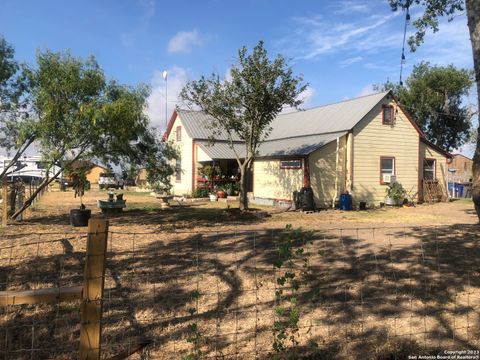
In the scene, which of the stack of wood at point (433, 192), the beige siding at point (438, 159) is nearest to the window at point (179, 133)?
the beige siding at point (438, 159)

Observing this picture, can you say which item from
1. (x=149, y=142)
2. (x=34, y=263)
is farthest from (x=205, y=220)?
(x=34, y=263)

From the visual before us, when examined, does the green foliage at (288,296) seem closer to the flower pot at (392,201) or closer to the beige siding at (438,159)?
the flower pot at (392,201)

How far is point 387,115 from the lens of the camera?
22516 mm

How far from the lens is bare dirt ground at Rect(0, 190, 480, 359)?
4414mm

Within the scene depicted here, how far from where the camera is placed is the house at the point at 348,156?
20.7 metres

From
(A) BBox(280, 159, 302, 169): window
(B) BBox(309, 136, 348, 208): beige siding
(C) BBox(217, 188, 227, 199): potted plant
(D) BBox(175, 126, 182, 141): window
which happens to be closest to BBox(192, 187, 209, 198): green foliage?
(C) BBox(217, 188, 227, 199): potted plant

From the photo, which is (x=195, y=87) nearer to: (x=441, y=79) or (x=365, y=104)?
(x=365, y=104)

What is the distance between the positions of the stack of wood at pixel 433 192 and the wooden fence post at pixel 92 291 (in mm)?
23660

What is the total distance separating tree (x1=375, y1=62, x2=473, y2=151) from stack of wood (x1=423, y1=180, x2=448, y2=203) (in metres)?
16.0

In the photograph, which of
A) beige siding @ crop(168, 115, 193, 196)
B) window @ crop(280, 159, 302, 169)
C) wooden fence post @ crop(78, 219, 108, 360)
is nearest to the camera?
wooden fence post @ crop(78, 219, 108, 360)

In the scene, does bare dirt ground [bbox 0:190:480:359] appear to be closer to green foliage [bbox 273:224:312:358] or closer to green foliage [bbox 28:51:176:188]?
green foliage [bbox 273:224:312:358]

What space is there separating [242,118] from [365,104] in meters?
8.38

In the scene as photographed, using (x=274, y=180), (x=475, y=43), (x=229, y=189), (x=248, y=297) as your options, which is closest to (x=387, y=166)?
(x=274, y=180)

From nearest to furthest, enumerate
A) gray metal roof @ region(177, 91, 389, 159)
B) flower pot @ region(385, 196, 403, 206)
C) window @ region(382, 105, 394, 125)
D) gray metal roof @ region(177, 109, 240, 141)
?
gray metal roof @ region(177, 91, 389, 159)
flower pot @ region(385, 196, 403, 206)
window @ region(382, 105, 394, 125)
gray metal roof @ region(177, 109, 240, 141)
